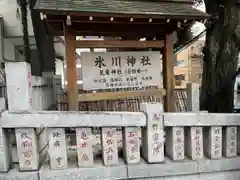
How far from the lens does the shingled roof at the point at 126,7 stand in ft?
11.5

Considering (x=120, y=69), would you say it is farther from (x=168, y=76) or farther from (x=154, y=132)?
(x=154, y=132)

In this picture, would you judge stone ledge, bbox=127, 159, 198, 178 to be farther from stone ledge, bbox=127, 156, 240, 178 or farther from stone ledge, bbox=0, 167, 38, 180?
stone ledge, bbox=0, 167, 38, 180

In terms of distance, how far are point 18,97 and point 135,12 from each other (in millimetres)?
2252

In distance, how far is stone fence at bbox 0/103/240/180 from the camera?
2.47 meters

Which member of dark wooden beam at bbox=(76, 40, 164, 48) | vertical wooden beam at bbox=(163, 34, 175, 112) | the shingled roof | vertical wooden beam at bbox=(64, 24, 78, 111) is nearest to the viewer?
the shingled roof

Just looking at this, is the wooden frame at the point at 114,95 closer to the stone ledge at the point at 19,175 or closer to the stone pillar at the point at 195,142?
the stone pillar at the point at 195,142

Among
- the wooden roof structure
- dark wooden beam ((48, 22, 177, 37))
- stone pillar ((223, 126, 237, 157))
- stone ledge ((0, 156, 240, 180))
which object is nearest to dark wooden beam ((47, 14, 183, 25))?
the wooden roof structure

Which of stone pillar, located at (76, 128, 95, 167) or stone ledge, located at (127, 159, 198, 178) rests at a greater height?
stone pillar, located at (76, 128, 95, 167)

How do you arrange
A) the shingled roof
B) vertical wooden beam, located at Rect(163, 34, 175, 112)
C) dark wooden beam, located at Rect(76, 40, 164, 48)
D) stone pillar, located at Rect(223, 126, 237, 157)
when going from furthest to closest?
vertical wooden beam, located at Rect(163, 34, 175, 112), dark wooden beam, located at Rect(76, 40, 164, 48), the shingled roof, stone pillar, located at Rect(223, 126, 237, 157)

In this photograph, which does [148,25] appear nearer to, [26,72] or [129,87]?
[129,87]

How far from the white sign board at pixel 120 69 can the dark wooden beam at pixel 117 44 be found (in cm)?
13

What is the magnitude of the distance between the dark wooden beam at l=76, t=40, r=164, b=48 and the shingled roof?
62 cm

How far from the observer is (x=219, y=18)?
519cm

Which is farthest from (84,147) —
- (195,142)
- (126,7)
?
(126,7)
